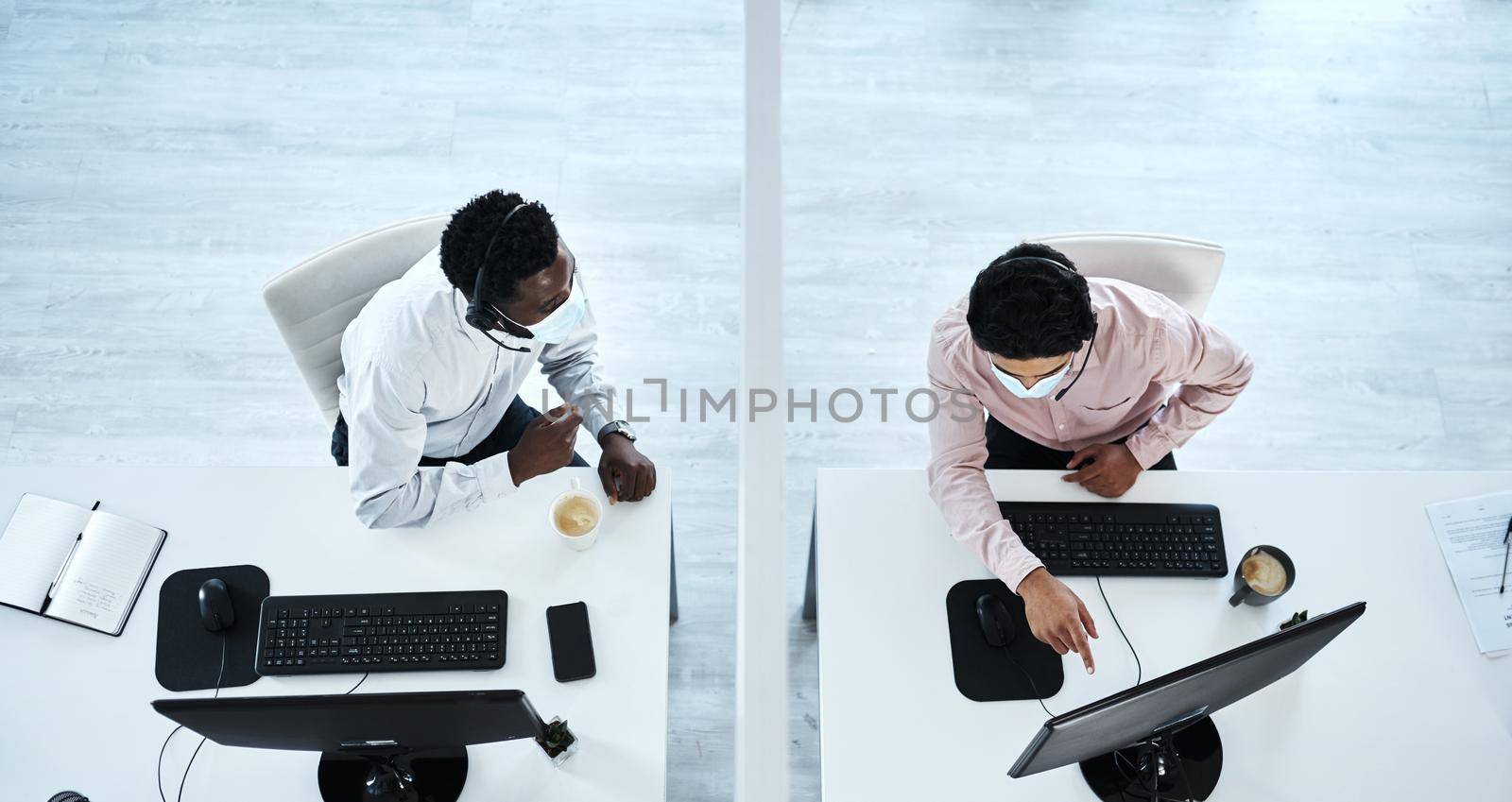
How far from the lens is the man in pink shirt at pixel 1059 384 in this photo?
57.4 inches

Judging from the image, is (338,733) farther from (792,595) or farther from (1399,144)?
(1399,144)

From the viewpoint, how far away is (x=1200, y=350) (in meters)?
1.65

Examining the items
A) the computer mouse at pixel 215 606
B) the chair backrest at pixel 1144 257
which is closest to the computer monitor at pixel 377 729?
the computer mouse at pixel 215 606

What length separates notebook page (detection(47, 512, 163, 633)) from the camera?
5.19ft

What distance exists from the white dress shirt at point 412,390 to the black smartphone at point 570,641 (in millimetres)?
250

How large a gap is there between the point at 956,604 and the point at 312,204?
2247 mm

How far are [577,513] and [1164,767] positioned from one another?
3.37 feet

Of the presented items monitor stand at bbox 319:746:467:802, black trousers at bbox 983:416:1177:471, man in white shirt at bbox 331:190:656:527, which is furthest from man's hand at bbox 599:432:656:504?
black trousers at bbox 983:416:1177:471

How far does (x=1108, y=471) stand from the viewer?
1702mm

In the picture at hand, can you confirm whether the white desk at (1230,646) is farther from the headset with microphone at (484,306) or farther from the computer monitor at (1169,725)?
the headset with microphone at (484,306)

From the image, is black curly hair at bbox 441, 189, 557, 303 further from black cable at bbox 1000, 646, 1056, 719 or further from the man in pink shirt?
black cable at bbox 1000, 646, 1056, 719

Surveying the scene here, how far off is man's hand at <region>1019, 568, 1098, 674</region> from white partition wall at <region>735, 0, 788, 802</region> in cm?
90

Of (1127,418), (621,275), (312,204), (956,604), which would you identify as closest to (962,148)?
(621,275)

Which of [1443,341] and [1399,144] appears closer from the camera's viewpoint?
[1443,341]
